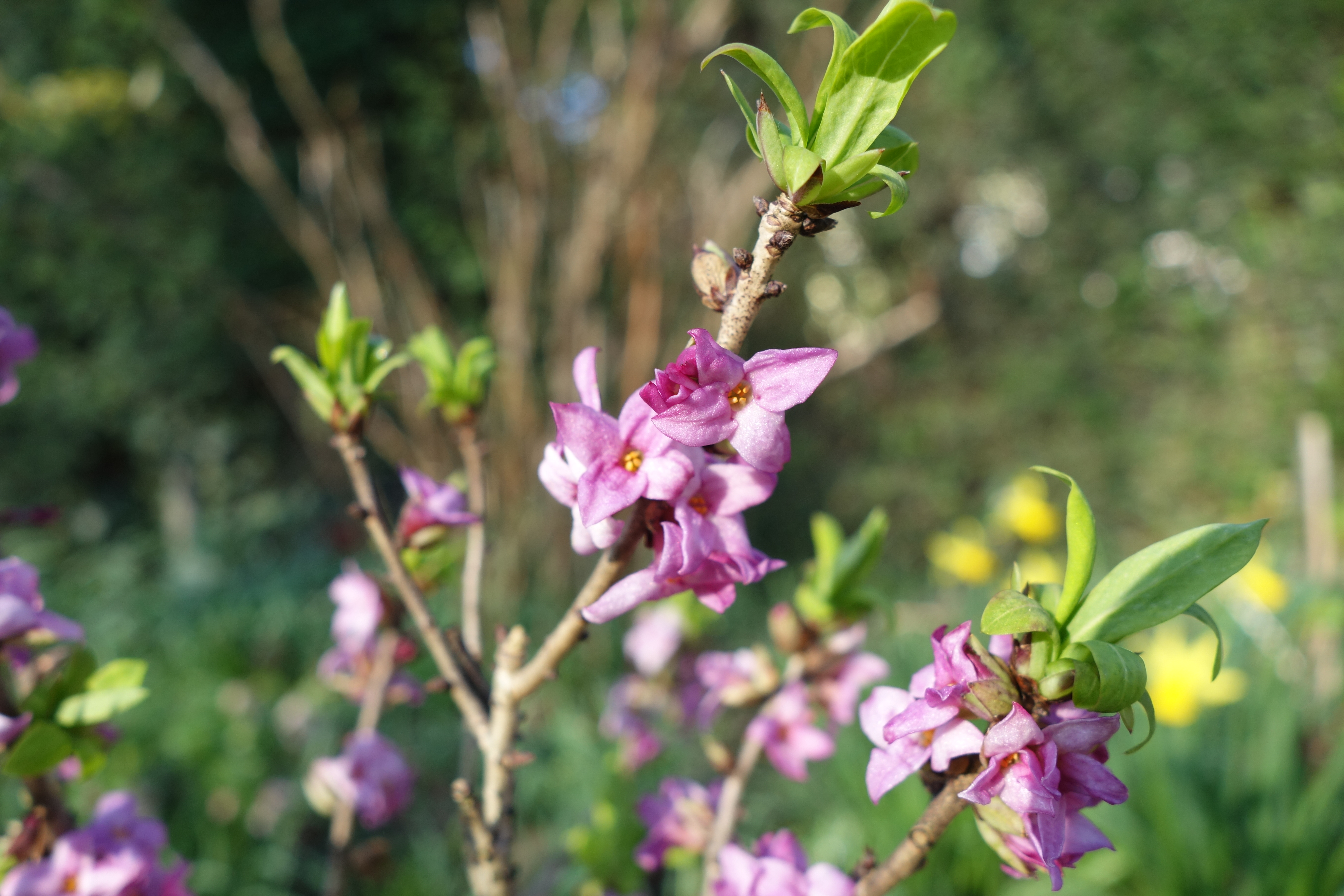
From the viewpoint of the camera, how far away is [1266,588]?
2402mm

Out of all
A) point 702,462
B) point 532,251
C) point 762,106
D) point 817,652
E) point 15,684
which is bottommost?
point 532,251

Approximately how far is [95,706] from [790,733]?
1.95 ft

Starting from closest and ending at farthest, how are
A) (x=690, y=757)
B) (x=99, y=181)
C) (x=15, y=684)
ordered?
(x=15, y=684), (x=690, y=757), (x=99, y=181)

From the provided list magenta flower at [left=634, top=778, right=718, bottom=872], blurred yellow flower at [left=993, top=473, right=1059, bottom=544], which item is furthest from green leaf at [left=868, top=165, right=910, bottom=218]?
blurred yellow flower at [left=993, top=473, right=1059, bottom=544]

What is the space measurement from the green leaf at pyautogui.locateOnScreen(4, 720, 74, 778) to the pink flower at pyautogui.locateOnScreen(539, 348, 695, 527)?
0.40 meters

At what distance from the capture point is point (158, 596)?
139 inches

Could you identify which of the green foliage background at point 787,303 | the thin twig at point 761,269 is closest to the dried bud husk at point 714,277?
the thin twig at point 761,269

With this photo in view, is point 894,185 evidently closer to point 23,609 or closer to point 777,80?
point 777,80

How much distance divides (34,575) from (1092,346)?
5565 mm

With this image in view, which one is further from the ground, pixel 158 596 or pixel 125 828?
pixel 125 828

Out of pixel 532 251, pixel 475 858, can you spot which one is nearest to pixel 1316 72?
pixel 532 251

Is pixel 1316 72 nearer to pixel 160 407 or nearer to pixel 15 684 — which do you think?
pixel 15 684

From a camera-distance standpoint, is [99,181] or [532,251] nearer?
[532,251]

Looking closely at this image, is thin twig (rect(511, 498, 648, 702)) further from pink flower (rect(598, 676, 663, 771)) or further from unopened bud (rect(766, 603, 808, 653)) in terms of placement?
pink flower (rect(598, 676, 663, 771))
